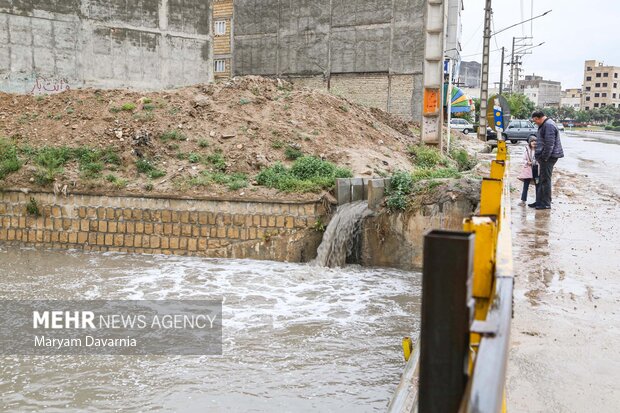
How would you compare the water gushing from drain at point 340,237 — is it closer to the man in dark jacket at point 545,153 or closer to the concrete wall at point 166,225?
the concrete wall at point 166,225

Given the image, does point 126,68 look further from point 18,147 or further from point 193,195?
point 193,195

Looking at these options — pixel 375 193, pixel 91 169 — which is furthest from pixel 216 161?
pixel 375 193

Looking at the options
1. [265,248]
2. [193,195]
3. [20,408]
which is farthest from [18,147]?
[20,408]

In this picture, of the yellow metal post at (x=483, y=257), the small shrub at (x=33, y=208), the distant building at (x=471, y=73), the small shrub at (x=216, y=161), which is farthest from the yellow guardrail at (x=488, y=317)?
the distant building at (x=471, y=73)

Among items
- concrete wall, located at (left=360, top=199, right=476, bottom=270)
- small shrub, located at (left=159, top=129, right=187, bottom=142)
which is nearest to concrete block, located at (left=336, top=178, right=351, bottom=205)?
concrete wall, located at (left=360, top=199, right=476, bottom=270)

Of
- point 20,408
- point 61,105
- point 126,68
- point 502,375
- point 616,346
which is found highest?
point 126,68

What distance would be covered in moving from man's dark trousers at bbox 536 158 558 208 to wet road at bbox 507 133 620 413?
0.97ft

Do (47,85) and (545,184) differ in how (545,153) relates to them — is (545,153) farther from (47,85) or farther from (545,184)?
(47,85)

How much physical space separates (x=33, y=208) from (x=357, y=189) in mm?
6752

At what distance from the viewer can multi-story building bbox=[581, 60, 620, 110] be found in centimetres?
10656

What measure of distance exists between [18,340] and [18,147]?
7698 mm

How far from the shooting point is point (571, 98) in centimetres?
12950

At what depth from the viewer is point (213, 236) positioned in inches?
446

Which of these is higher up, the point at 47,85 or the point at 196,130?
the point at 47,85
